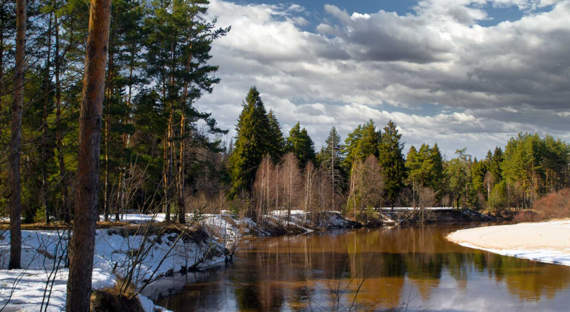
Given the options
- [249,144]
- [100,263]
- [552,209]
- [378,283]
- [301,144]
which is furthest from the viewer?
[301,144]

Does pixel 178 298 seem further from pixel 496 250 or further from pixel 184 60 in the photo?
pixel 496 250

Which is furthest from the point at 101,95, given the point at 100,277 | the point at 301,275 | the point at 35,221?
the point at 35,221

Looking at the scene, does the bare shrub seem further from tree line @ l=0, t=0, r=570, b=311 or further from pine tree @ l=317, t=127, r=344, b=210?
pine tree @ l=317, t=127, r=344, b=210

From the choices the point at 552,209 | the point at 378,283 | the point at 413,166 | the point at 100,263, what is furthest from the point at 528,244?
the point at 413,166

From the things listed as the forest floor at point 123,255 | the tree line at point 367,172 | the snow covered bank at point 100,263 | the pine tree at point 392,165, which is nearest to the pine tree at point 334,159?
the tree line at point 367,172

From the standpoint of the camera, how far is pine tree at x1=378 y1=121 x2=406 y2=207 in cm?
6234

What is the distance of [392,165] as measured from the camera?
209 feet

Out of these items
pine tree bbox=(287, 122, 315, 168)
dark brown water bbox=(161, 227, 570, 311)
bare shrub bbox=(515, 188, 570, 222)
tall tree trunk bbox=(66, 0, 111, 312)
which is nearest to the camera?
tall tree trunk bbox=(66, 0, 111, 312)

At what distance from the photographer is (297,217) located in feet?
150

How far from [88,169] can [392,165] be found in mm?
60659

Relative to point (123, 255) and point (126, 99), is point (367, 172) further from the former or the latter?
point (123, 255)

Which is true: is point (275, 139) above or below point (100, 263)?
above

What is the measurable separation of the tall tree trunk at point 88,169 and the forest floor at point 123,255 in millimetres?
279

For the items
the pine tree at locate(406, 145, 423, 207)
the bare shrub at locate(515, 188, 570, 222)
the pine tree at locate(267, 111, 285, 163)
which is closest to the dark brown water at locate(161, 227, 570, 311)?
the pine tree at locate(267, 111, 285, 163)
